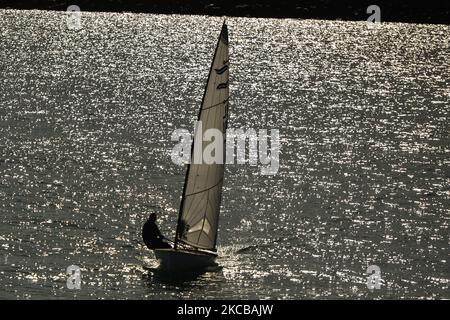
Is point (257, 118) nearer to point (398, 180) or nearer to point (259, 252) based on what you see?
point (398, 180)

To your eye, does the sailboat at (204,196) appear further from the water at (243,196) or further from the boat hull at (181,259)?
the water at (243,196)

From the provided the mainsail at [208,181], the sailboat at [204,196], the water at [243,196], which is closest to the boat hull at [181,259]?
the sailboat at [204,196]

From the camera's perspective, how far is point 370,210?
213 feet

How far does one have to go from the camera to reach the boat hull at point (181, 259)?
46.8 meters

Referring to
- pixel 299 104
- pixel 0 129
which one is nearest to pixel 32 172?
pixel 0 129

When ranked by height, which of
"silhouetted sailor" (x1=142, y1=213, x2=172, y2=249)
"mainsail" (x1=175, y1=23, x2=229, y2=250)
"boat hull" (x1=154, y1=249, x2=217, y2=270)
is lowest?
"boat hull" (x1=154, y1=249, x2=217, y2=270)

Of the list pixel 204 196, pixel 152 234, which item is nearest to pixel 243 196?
pixel 204 196

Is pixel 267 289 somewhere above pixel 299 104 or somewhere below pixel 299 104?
below

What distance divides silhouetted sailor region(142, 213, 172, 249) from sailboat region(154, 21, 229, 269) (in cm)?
69

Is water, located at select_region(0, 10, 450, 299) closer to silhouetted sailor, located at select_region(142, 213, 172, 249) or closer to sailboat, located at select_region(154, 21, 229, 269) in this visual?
sailboat, located at select_region(154, 21, 229, 269)

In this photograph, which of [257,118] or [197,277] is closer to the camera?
[197,277]

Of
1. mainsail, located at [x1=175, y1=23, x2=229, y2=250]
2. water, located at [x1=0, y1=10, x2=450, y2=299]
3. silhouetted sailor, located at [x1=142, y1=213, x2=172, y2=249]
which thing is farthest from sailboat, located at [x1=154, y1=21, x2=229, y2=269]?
water, located at [x1=0, y1=10, x2=450, y2=299]

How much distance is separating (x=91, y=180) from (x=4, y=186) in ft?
20.2

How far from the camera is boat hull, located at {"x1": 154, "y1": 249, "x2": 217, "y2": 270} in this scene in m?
46.8
